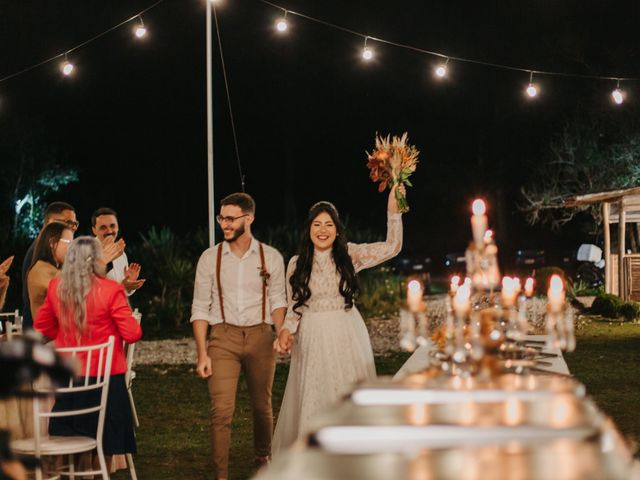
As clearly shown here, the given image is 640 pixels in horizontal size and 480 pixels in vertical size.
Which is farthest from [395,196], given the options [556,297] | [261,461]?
[556,297]

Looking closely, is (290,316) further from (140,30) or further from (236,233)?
(140,30)

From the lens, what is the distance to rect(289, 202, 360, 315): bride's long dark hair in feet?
20.6

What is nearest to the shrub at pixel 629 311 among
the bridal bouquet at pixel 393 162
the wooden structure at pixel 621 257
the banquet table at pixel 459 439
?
the wooden structure at pixel 621 257

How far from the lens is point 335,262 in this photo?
6359 millimetres

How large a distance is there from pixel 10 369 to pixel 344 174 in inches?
1839

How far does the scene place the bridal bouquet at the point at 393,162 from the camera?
585 centimetres

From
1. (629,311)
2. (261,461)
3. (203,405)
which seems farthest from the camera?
(629,311)

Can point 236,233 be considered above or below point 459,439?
above

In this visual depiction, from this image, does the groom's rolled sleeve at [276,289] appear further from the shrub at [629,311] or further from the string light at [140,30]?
the shrub at [629,311]

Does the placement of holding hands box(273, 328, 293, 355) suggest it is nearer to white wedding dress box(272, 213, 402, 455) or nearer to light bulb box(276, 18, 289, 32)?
white wedding dress box(272, 213, 402, 455)

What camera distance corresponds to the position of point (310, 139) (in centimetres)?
4603

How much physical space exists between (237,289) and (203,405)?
4.02 metres

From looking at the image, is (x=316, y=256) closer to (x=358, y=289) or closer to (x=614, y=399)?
(x=358, y=289)

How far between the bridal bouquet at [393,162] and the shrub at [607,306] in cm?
1473
